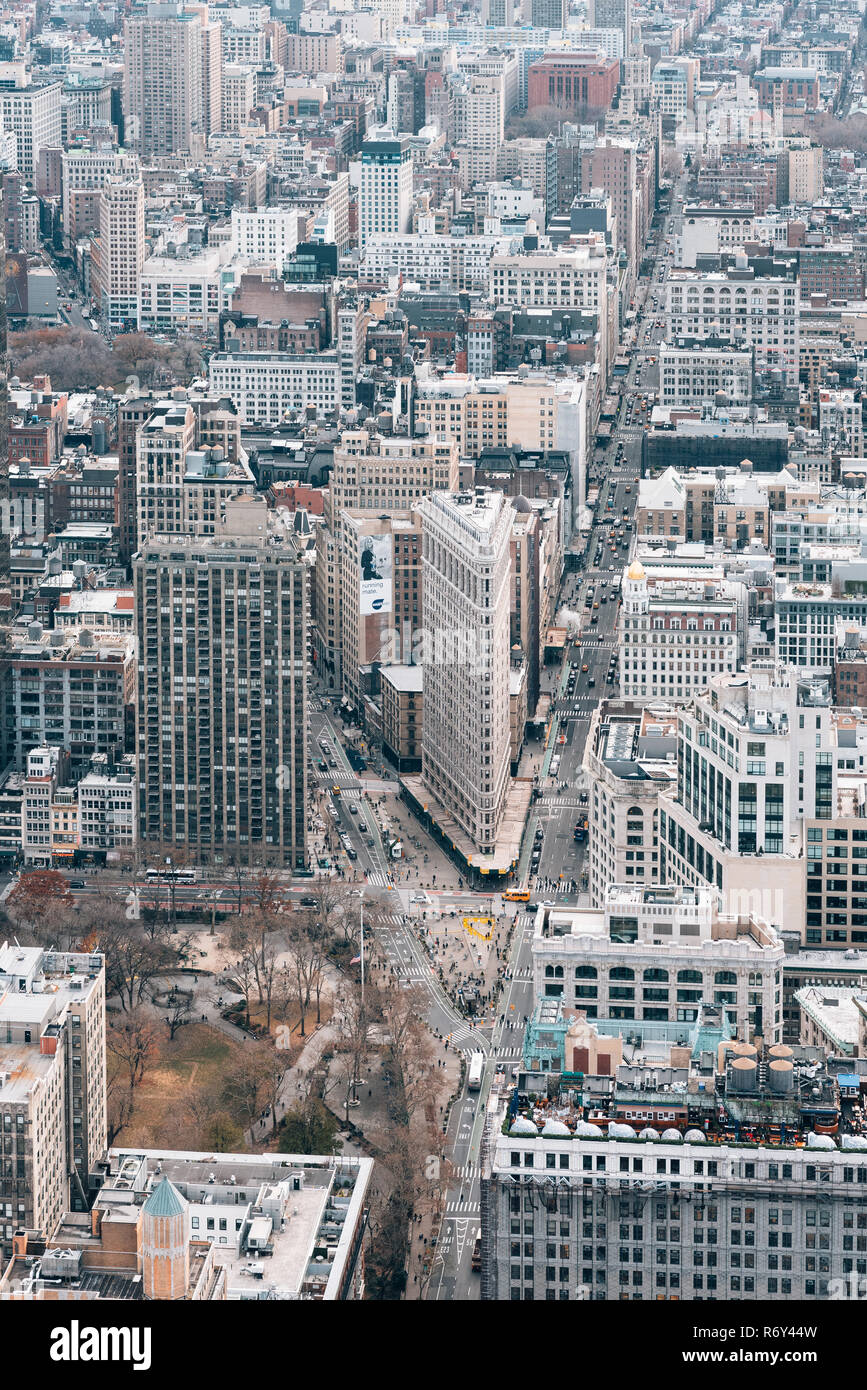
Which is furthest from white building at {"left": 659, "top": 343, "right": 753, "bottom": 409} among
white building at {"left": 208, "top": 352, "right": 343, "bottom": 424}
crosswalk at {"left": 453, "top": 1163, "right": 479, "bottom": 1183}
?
crosswalk at {"left": 453, "top": 1163, "right": 479, "bottom": 1183}

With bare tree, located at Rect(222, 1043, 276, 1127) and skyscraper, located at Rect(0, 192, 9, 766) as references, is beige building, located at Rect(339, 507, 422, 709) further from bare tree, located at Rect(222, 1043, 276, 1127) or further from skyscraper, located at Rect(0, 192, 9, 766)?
bare tree, located at Rect(222, 1043, 276, 1127)

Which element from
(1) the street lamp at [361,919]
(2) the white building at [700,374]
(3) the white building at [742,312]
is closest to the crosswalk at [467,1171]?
(1) the street lamp at [361,919]

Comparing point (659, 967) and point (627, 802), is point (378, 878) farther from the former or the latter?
point (659, 967)

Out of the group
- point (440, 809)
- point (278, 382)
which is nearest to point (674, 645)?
point (440, 809)

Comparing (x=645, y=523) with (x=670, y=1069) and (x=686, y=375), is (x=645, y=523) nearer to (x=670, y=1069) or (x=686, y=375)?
(x=686, y=375)

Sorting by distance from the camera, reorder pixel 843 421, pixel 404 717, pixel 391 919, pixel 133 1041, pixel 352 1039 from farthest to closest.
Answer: pixel 843 421 → pixel 404 717 → pixel 391 919 → pixel 352 1039 → pixel 133 1041
